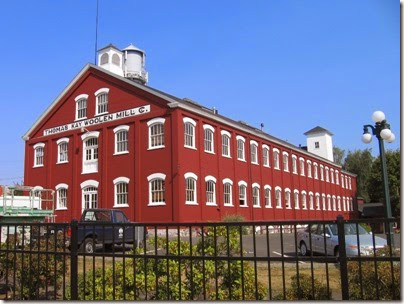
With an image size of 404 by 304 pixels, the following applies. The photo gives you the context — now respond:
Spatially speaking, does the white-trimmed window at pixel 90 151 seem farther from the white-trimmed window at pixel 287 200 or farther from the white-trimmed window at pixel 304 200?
the white-trimmed window at pixel 304 200

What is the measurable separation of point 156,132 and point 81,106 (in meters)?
8.04

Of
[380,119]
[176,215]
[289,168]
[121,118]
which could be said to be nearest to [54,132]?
[121,118]

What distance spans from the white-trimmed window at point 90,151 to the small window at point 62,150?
6.67 ft

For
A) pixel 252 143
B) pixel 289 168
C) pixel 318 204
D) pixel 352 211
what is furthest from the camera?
pixel 352 211

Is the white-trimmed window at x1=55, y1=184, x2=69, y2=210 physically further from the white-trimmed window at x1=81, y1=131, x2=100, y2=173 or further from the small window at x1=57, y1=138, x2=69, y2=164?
the white-trimmed window at x1=81, y1=131, x2=100, y2=173

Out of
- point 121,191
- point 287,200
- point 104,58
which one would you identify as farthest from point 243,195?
point 104,58

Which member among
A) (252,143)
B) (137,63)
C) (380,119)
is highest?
(137,63)

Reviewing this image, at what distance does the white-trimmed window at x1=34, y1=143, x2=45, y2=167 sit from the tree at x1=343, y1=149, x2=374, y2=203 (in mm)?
57611

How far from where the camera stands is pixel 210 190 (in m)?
29.2

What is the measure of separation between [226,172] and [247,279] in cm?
2532

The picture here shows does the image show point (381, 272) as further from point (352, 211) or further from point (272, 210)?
point (352, 211)

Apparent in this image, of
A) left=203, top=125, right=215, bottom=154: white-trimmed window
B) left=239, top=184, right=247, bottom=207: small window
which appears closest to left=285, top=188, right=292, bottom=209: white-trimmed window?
left=239, top=184, right=247, bottom=207: small window

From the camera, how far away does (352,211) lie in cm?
6431

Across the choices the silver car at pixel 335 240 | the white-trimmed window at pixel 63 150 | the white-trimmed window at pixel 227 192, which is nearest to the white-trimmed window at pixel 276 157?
the white-trimmed window at pixel 227 192
